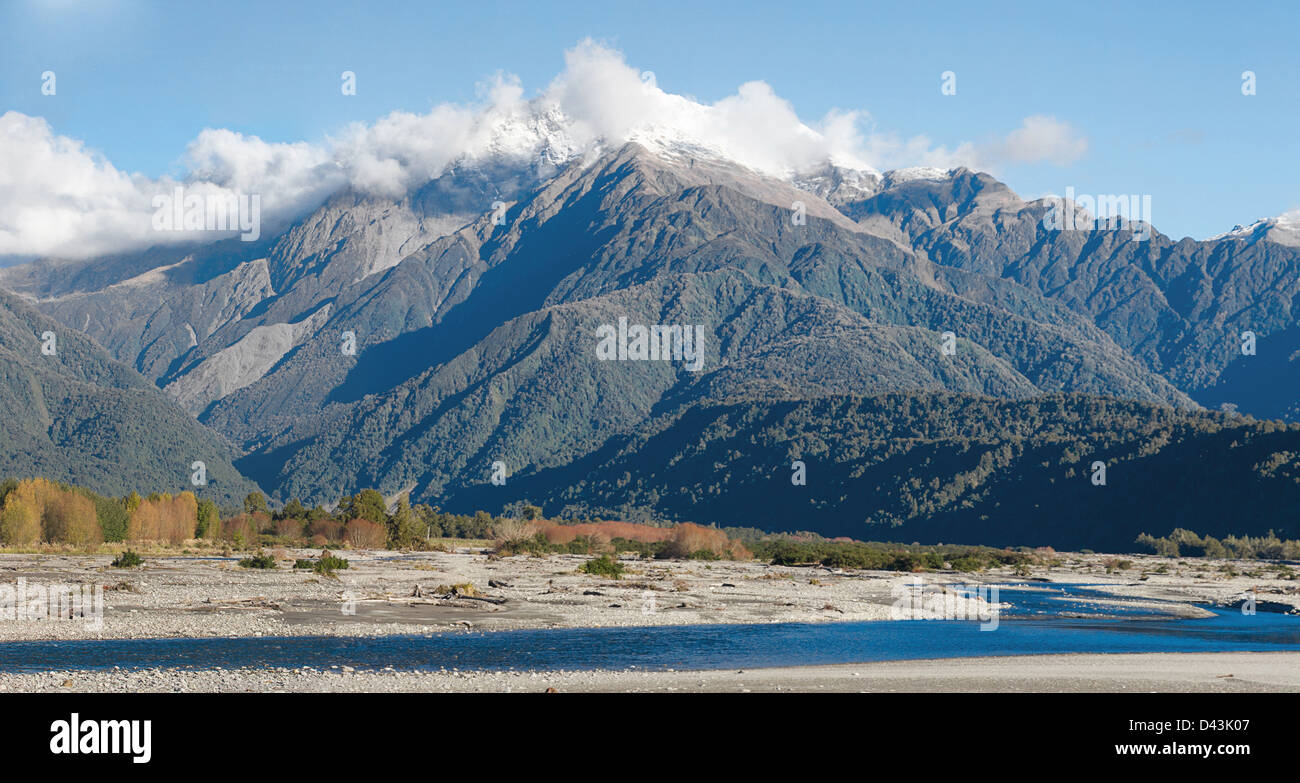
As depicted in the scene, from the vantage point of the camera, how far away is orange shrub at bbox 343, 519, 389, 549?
7234 inches

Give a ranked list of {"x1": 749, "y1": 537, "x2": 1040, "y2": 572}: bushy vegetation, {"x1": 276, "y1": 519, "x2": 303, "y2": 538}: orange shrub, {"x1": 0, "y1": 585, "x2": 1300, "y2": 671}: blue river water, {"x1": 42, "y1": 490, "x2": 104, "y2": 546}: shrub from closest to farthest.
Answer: {"x1": 0, "y1": 585, "x2": 1300, "y2": 671}: blue river water
{"x1": 42, "y1": 490, "x2": 104, "y2": 546}: shrub
{"x1": 749, "y1": 537, "x2": 1040, "y2": 572}: bushy vegetation
{"x1": 276, "y1": 519, "x2": 303, "y2": 538}: orange shrub

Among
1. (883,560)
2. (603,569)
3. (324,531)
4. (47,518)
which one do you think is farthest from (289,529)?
(603,569)

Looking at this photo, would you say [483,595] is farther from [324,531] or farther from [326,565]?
[324,531]

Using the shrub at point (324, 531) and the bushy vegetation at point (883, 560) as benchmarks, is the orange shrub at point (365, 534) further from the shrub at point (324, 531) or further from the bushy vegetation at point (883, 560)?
the bushy vegetation at point (883, 560)

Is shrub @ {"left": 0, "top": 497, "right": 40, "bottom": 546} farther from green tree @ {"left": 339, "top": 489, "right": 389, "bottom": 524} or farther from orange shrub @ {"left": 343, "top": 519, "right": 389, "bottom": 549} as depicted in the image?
green tree @ {"left": 339, "top": 489, "right": 389, "bottom": 524}

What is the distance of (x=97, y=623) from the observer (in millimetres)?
60438

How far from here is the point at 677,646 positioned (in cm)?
5912

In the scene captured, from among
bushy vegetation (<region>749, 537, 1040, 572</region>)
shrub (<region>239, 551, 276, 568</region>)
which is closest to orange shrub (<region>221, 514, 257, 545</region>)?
shrub (<region>239, 551, 276, 568</region>)

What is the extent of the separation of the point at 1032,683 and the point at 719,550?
136 m

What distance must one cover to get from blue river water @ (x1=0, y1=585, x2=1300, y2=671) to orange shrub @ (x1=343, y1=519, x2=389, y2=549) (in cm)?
12147

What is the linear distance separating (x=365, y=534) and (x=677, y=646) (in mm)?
133689

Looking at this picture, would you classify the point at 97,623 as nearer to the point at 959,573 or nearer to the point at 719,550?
the point at 959,573
